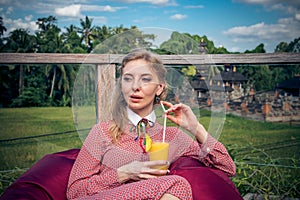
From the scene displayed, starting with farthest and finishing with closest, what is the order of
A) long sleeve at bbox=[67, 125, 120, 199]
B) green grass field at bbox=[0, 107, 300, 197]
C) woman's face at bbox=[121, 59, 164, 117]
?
green grass field at bbox=[0, 107, 300, 197] → long sleeve at bbox=[67, 125, 120, 199] → woman's face at bbox=[121, 59, 164, 117]

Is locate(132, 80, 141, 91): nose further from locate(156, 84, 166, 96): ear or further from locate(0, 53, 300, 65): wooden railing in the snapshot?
locate(0, 53, 300, 65): wooden railing

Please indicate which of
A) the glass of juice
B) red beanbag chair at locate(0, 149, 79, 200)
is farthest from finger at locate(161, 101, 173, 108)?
red beanbag chair at locate(0, 149, 79, 200)

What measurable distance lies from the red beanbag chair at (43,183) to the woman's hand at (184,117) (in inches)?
24.9

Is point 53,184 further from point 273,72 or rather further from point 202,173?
point 273,72

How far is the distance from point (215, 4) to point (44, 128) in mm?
4407

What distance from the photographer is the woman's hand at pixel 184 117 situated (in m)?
1.19

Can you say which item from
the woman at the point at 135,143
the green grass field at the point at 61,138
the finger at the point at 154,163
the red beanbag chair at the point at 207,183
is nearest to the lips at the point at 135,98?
the woman at the point at 135,143

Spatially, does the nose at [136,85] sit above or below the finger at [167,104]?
above

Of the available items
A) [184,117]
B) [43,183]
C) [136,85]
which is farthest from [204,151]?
[43,183]

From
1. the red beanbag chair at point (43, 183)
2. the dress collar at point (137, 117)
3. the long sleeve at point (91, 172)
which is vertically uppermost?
the dress collar at point (137, 117)

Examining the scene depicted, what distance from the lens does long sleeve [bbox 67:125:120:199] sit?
132 centimetres

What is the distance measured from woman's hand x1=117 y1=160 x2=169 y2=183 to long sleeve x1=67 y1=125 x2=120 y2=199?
0.04 metres

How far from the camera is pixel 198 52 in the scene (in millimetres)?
1157

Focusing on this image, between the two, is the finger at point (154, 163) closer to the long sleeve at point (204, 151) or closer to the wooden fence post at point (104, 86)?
the long sleeve at point (204, 151)
